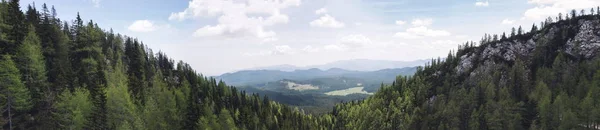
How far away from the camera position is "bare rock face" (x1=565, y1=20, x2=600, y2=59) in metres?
153

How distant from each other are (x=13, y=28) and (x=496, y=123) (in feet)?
474

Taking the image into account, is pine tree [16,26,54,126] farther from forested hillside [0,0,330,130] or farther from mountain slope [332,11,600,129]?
mountain slope [332,11,600,129]

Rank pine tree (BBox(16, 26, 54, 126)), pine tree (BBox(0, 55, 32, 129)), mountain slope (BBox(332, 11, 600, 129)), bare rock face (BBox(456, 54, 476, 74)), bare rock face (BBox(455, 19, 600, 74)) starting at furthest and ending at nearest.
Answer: bare rock face (BBox(456, 54, 476, 74)) < bare rock face (BBox(455, 19, 600, 74)) < mountain slope (BBox(332, 11, 600, 129)) < pine tree (BBox(16, 26, 54, 126)) < pine tree (BBox(0, 55, 32, 129))

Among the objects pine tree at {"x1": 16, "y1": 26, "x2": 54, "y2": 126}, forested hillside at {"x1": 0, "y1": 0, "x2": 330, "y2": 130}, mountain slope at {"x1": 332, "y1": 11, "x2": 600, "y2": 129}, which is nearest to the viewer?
forested hillside at {"x1": 0, "y1": 0, "x2": 330, "y2": 130}

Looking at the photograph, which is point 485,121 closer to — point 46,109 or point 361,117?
point 361,117

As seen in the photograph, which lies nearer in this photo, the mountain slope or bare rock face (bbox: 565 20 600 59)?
the mountain slope

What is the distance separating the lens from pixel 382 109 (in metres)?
178

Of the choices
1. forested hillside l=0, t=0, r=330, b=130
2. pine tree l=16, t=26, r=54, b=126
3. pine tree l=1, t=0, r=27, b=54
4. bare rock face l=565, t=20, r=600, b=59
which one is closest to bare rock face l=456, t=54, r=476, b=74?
bare rock face l=565, t=20, r=600, b=59

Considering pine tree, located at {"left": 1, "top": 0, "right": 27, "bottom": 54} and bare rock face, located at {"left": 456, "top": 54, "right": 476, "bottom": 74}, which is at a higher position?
pine tree, located at {"left": 1, "top": 0, "right": 27, "bottom": 54}

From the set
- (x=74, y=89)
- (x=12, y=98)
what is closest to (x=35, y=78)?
(x=74, y=89)

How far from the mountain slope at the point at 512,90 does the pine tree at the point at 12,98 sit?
121m

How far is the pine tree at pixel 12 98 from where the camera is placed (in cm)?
5319

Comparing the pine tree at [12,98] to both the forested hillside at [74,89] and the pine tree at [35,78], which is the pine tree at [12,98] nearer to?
the forested hillside at [74,89]

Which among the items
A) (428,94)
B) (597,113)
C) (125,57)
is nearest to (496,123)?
(597,113)
